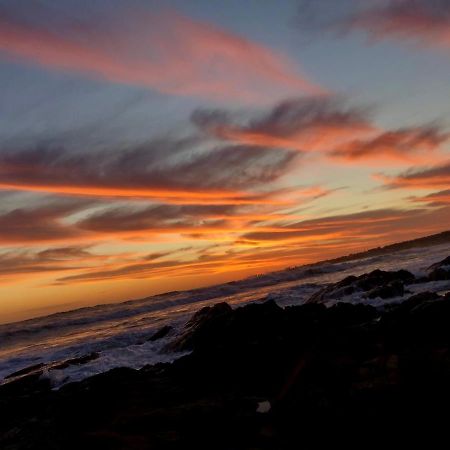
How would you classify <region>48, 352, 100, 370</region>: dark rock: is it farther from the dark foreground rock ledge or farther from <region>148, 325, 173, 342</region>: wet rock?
<region>148, 325, 173, 342</region>: wet rock

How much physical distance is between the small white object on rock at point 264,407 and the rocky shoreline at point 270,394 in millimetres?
21

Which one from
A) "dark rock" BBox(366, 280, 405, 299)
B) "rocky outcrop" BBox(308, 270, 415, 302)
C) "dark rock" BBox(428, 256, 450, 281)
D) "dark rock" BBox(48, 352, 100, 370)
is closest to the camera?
"dark rock" BBox(48, 352, 100, 370)

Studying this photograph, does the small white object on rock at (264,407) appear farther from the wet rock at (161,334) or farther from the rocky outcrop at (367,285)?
the wet rock at (161,334)

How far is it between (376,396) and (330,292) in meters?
18.3

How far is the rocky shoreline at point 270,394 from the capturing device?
8.23 metres

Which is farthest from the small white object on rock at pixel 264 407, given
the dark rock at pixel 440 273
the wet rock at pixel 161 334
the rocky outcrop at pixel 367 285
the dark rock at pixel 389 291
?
the dark rock at pixel 440 273

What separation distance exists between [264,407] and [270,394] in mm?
830

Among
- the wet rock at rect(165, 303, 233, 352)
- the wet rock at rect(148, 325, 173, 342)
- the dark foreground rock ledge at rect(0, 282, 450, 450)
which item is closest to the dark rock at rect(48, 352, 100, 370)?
the dark foreground rock ledge at rect(0, 282, 450, 450)

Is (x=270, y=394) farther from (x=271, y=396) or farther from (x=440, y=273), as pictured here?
(x=440, y=273)

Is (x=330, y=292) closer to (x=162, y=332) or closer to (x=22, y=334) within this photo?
(x=162, y=332)

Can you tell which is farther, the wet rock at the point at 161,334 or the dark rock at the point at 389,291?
the wet rock at the point at 161,334

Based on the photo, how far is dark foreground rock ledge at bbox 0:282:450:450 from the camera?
8.19m

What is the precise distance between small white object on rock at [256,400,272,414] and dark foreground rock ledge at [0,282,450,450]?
0.06 m

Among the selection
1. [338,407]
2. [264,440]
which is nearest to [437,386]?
[338,407]
